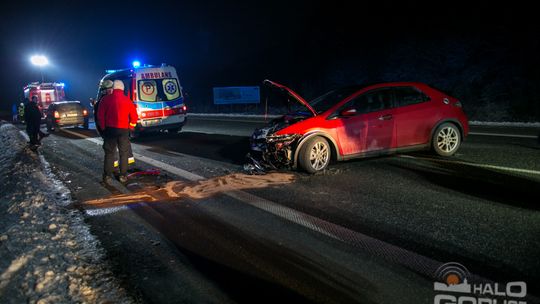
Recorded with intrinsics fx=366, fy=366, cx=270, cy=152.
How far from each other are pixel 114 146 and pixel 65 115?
1349cm

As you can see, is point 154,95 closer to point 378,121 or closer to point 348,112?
point 348,112

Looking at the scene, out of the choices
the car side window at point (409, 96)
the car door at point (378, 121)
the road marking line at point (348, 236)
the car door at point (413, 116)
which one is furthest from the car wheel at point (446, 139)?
the road marking line at point (348, 236)

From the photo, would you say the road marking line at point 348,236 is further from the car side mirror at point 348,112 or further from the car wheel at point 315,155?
the car side mirror at point 348,112

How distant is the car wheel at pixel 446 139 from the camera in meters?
7.05

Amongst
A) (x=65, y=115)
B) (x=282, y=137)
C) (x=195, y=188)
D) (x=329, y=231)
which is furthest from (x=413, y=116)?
(x=65, y=115)

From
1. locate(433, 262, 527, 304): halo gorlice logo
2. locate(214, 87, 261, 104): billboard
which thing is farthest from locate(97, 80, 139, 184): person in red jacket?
locate(214, 87, 261, 104): billboard

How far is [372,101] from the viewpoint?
22.1ft

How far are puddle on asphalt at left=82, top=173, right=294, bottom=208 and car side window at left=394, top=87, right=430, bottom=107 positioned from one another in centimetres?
254

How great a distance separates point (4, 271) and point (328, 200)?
3.60 meters

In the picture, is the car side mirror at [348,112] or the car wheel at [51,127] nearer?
the car side mirror at [348,112]

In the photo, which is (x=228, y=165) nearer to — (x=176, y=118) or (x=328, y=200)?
(x=328, y=200)

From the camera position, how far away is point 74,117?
18219 millimetres

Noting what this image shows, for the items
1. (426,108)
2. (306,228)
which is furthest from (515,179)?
(306,228)

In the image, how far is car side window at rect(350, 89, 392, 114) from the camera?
666 cm
